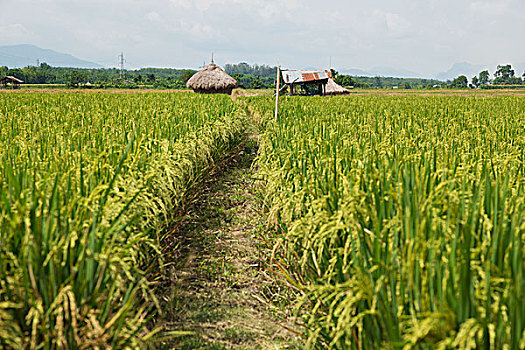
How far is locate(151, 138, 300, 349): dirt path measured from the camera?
2238 mm

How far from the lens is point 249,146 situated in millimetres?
8531

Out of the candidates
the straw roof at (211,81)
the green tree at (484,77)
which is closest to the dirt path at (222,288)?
the straw roof at (211,81)

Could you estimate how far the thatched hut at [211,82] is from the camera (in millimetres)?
24547

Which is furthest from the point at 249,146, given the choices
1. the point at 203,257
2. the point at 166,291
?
the point at 166,291

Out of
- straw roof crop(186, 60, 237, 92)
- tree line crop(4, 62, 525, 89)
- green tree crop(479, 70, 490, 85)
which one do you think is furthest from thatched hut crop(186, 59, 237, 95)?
green tree crop(479, 70, 490, 85)

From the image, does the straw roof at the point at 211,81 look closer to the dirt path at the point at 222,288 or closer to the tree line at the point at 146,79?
the tree line at the point at 146,79

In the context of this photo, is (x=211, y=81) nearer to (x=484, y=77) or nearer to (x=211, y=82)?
(x=211, y=82)

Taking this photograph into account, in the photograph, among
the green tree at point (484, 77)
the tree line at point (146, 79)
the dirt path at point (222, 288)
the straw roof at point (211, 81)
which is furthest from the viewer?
the green tree at point (484, 77)

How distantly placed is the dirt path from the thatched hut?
21.0 metres

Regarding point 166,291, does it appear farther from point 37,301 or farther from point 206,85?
point 206,85

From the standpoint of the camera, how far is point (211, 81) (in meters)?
24.5

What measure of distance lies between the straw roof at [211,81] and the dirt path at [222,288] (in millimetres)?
20994

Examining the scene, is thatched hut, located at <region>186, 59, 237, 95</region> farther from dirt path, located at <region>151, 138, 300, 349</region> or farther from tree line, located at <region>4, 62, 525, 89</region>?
dirt path, located at <region>151, 138, 300, 349</region>

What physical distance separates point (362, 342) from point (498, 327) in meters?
0.52
